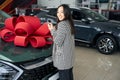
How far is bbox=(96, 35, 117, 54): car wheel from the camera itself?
6.42 metres

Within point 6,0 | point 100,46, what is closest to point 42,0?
point 6,0

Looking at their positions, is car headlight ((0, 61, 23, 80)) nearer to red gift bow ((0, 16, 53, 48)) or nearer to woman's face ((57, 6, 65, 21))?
red gift bow ((0, 16, 53, 48))

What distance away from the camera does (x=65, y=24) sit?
110 inches

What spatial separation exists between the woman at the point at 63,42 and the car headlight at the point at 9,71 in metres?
0.63

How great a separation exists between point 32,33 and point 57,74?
65cm

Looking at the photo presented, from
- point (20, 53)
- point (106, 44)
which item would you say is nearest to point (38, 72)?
point (20, 53)

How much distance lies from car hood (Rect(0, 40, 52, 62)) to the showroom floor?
6.37 feet

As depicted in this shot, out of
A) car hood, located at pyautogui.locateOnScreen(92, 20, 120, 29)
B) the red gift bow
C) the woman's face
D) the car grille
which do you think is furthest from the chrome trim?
car hood, located at pyautogui.locateOnScreen(92, 20, 120, 29)

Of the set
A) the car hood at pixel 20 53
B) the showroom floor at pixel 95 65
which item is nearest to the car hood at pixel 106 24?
the showroom floor at pixel 95 65

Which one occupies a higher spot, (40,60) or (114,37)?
(40,60)

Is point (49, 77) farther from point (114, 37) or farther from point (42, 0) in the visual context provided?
point (42, 0)

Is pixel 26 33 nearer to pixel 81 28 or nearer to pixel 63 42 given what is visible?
pixel 63 42

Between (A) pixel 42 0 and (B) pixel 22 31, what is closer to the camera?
(B) pixel 22 31

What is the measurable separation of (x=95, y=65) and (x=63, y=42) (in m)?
2.86
